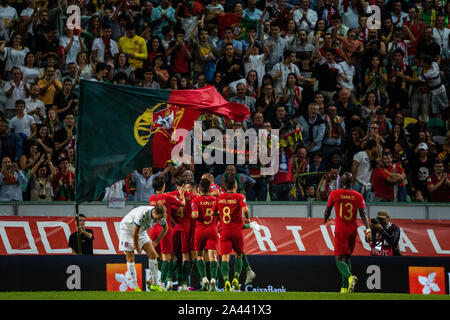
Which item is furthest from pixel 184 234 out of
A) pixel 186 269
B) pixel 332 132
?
pixel 332 132

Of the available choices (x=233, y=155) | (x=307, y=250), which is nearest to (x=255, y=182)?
(x=233, y=155)

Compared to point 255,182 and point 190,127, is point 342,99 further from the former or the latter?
point 190,127

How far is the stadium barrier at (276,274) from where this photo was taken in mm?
16688

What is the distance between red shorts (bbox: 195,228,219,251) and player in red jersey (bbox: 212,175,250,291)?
124mm

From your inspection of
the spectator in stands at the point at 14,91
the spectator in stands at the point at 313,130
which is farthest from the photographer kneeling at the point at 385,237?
the spectator in stands at the point at 14,91

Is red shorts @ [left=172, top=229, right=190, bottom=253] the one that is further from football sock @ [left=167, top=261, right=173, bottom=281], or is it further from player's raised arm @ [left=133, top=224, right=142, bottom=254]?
player's raised arm @ [left=133, top=224, right=142, bottom=254]

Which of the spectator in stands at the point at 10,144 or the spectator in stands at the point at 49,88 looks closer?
the spectator in stands at the point at 10,144

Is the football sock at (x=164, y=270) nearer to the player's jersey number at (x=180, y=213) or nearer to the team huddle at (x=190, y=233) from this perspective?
the team huddle at (x=190, y=233)

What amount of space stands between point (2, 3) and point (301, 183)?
32.3 feet

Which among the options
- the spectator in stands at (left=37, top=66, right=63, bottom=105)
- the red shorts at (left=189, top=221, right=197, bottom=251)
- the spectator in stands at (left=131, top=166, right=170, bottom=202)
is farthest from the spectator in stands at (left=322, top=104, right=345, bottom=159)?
the spectator in stands at (left=37, top=66, right=63, bottom=105)
